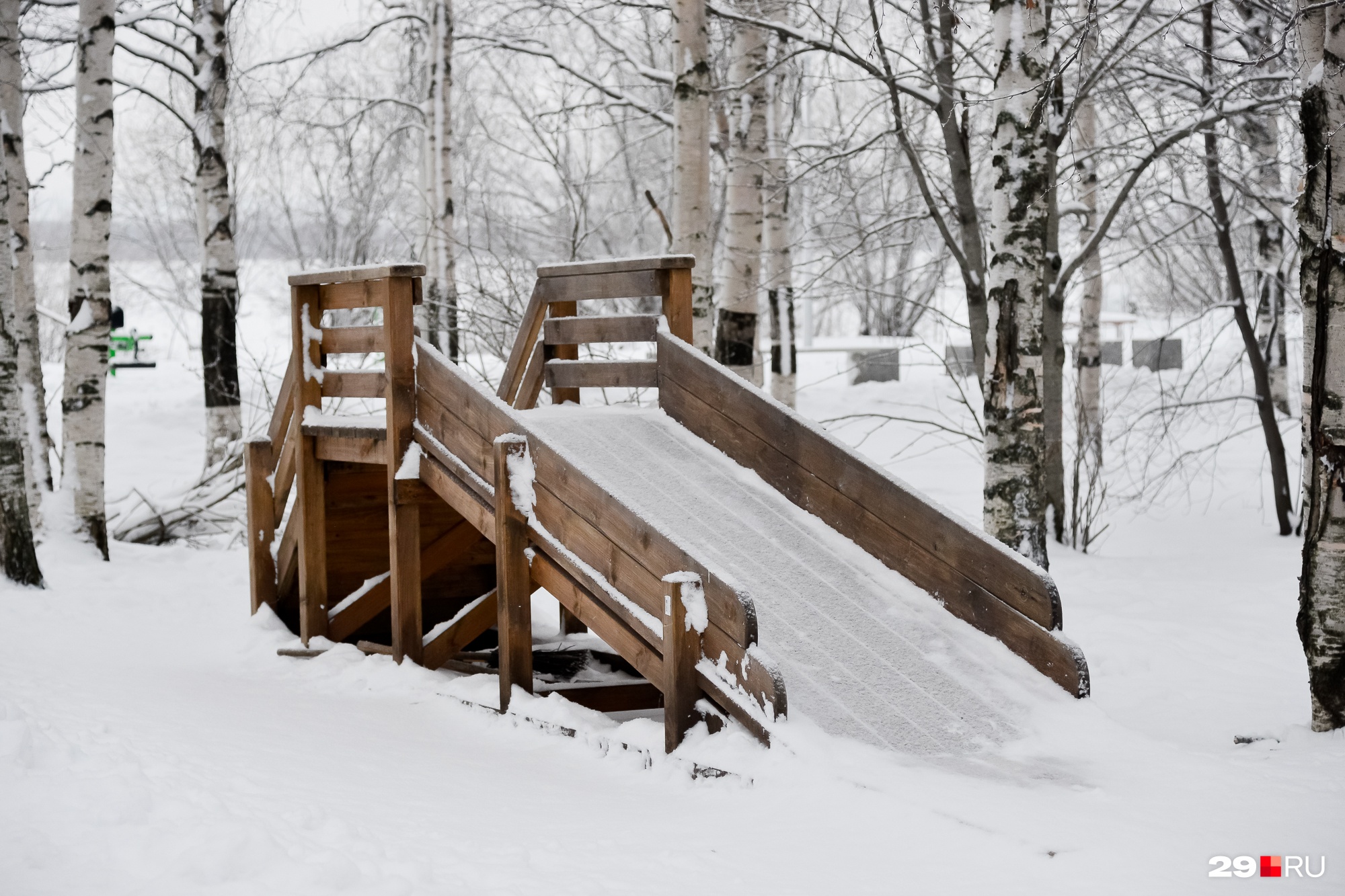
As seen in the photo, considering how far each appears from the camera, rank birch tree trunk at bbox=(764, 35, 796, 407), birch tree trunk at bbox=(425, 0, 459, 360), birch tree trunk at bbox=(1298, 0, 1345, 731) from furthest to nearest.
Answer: birch tree trunk at bbox=(425, 0, 459, 360) → birch tree trunk at bbox=(764, 35, 796, 407) → birch tree trunk at bbox=(1298, 0, 1345, 731)

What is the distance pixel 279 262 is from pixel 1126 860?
35901 millimetres

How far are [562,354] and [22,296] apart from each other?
587 centimetres

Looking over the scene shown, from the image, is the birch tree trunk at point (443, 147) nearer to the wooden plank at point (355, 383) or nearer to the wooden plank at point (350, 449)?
the wooden plank at point (355, 383)

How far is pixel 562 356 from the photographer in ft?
23.9

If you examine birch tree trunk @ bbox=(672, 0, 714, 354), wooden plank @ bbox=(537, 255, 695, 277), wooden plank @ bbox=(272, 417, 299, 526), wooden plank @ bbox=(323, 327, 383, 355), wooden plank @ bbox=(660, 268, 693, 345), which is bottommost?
→ wooden plank @ bbox=(272, 417, 299, 526)

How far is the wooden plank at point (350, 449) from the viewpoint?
626 cm

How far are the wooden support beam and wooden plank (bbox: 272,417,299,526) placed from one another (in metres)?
1.45

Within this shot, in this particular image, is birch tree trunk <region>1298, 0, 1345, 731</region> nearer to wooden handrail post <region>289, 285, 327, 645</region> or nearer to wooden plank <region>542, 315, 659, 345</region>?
wooden plank <region>542, 315, 659, 345</region>

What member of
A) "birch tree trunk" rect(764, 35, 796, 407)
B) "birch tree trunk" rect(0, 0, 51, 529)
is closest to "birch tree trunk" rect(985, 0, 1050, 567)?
"birch tree trunk" rect(764, 35, 796, 407)

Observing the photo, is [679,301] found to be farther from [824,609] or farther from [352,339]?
[824,609]

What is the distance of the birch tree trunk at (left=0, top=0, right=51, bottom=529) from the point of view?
8891 mm

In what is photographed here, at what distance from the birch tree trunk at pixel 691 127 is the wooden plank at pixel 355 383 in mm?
2361

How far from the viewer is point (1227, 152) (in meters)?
10.1

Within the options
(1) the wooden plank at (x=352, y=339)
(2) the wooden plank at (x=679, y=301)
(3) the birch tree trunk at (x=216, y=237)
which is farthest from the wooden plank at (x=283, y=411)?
(3) the birch tree trunk at (x=216, y=237)
